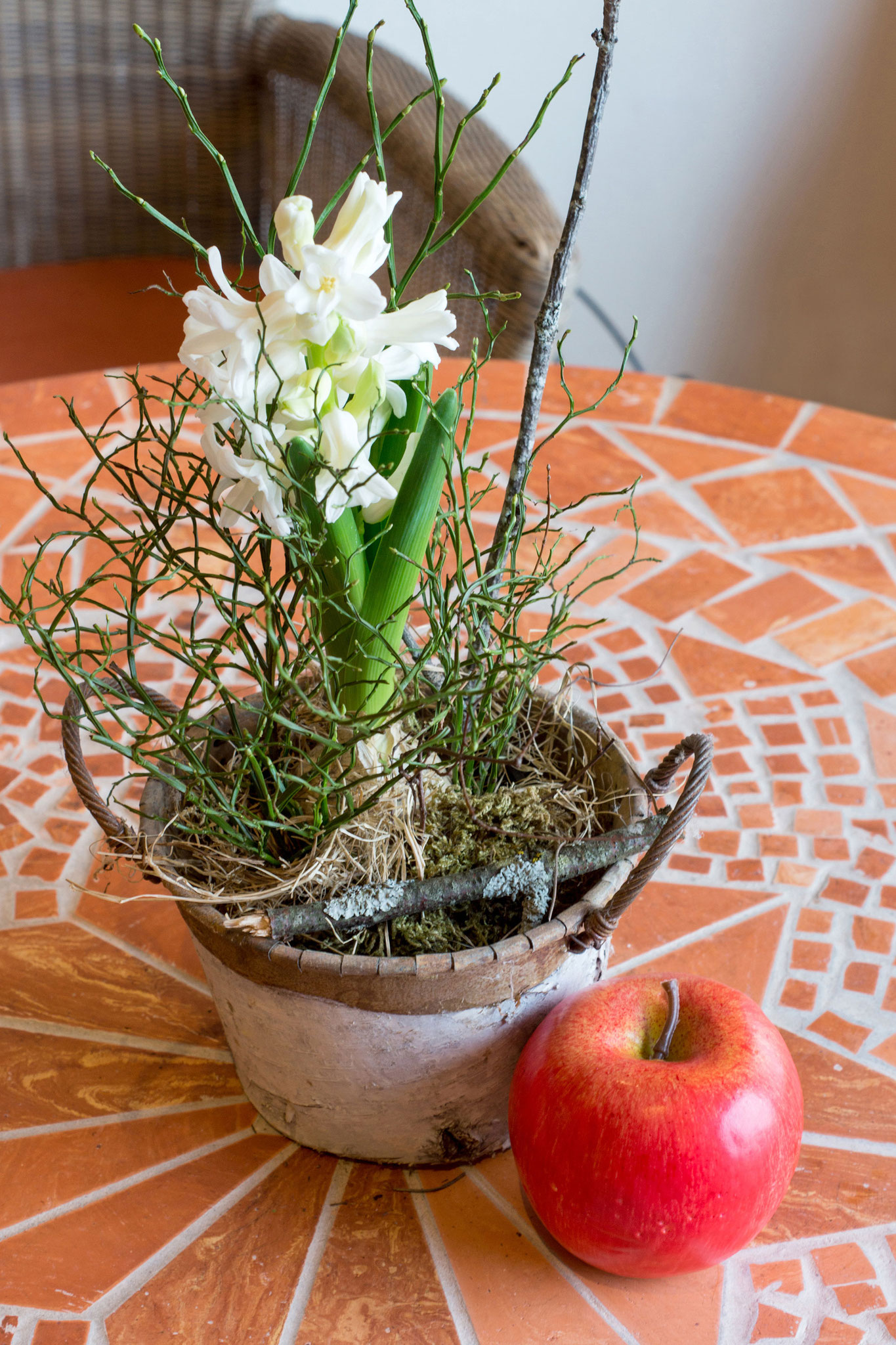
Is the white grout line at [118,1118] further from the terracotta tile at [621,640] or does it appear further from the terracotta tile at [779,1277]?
the terracotta tile at [621,640]

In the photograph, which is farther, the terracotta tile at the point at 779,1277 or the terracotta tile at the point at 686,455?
the terracotta tile at the point at 686,455

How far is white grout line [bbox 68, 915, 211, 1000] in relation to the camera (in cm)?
71

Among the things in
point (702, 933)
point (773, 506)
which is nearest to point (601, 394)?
point (773, 506)

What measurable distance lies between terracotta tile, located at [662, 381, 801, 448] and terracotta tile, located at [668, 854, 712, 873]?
0.55 meters

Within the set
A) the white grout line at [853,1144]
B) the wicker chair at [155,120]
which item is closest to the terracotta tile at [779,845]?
the white grout line at [853,1144]

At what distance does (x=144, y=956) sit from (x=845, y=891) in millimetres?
444

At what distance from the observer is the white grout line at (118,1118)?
613 millimetres

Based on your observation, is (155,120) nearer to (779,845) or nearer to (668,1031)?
(779,845)

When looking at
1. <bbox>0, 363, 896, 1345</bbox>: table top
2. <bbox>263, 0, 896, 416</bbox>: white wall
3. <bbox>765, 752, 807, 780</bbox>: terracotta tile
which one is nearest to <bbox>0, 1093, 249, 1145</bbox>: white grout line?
<bbox>0, 363, 896, 1345</bbox>: table top

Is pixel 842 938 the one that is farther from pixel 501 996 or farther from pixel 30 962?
pixel 30 962

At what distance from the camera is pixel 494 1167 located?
609mm

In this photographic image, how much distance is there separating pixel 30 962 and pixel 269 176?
5.14 ft

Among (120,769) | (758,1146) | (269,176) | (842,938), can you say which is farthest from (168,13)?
(758,1146)

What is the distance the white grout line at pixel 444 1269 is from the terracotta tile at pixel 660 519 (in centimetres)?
65
